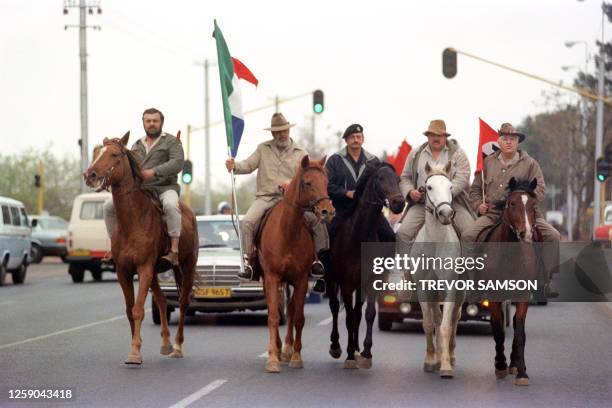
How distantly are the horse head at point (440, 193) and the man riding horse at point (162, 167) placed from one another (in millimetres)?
3197

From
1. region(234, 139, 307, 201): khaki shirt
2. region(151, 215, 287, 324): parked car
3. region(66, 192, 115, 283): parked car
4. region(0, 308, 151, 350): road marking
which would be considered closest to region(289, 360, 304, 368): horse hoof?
region(234, 139, 307, 201): khaki shirt

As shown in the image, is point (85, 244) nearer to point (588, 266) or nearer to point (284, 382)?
point (588, 266)

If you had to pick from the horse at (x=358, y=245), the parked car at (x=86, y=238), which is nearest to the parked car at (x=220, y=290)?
the horse at (x=358, y=245)

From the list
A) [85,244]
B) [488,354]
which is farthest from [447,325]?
[85,244]

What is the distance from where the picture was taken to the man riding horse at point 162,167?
623 inches

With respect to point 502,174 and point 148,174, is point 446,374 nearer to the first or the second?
point 502,174

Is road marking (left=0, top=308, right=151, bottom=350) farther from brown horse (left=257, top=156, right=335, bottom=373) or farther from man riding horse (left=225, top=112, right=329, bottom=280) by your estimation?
brown horse (left=257, top=156, right=335, bottom=373)

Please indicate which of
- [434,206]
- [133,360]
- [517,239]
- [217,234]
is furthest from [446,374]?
[217,234]

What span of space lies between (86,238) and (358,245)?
23216 millimetres

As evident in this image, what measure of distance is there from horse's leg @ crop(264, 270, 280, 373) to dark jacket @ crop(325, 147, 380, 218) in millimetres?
1090

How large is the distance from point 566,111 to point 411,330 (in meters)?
61.9

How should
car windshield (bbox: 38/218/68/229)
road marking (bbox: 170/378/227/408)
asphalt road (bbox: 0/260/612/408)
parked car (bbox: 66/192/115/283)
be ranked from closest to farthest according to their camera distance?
road marking (bbox: 170/378/227/408) < asphalt road (bbox: 0/260/612/408) < parked car (bbox: 66/192/115/283) < car windshield (bbox: 38/218/68/229)

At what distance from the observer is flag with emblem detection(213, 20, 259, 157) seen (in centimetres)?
1772

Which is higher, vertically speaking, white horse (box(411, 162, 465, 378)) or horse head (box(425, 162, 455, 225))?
horse head (box(425, 162, 455, 225))
